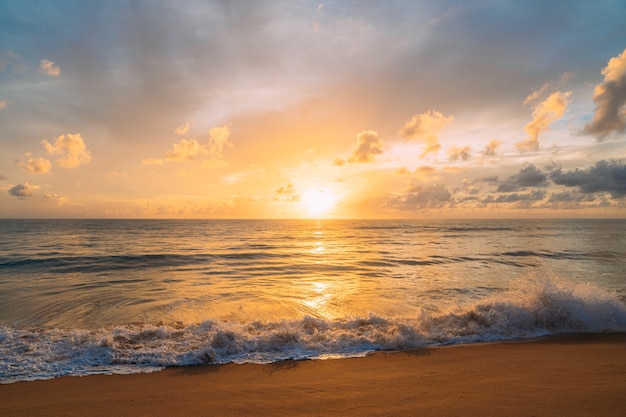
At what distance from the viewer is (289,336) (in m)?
8.04

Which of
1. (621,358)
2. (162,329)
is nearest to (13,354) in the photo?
(162,329)

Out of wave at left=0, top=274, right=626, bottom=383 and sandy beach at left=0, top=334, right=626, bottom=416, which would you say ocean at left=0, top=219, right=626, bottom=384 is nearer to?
wave at left=0, top=274, right=626, bottom=383

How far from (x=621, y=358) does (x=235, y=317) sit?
10.6 meters

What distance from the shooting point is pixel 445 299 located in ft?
45.1

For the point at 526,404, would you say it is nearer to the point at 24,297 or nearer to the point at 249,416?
the point at 249,416

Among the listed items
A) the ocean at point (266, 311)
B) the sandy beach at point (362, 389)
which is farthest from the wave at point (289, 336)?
the sandy beach at point (362, 389)

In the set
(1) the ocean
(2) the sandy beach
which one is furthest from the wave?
(2) the sandy beach

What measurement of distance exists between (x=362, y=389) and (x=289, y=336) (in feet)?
9.46

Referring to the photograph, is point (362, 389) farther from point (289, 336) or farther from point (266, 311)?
point (266, 311)

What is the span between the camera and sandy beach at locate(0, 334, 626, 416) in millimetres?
4934

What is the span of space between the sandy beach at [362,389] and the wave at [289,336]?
54 centimetres

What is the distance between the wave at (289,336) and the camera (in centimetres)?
703

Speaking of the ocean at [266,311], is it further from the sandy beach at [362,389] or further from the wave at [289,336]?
the sandy beach at [362,389]

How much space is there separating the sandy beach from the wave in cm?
54
